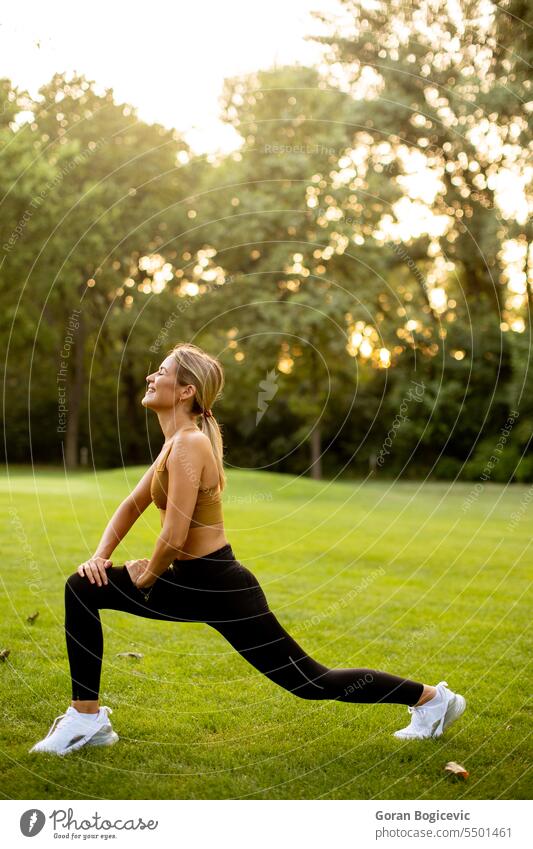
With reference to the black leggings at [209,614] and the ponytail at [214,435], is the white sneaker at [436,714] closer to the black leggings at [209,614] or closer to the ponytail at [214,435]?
the black leggings at [209,614]

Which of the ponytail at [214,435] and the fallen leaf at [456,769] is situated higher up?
the ponytail at [214,435]

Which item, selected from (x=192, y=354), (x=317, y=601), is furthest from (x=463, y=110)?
(x=192, y=354)

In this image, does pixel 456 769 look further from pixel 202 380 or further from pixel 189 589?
pixel 202 380

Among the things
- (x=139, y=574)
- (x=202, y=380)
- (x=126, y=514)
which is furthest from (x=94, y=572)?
(x=202, y=380)

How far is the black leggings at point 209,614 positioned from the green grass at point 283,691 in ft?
1.60

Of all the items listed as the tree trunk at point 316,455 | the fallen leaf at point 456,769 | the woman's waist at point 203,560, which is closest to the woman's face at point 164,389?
the woman's waist at point 203,560

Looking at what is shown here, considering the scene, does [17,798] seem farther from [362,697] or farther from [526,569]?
[526,569]

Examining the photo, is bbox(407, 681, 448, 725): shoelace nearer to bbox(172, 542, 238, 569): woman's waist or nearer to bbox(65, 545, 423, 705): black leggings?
bbox(65, 545, 423, 705): black leggings

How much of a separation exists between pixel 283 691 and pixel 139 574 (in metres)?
2.28

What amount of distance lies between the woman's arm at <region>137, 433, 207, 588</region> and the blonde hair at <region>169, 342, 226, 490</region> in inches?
7.9

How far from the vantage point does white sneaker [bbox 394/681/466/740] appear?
5.50 metres

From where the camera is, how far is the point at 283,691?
22.1ft

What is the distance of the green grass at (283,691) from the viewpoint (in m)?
4.92
